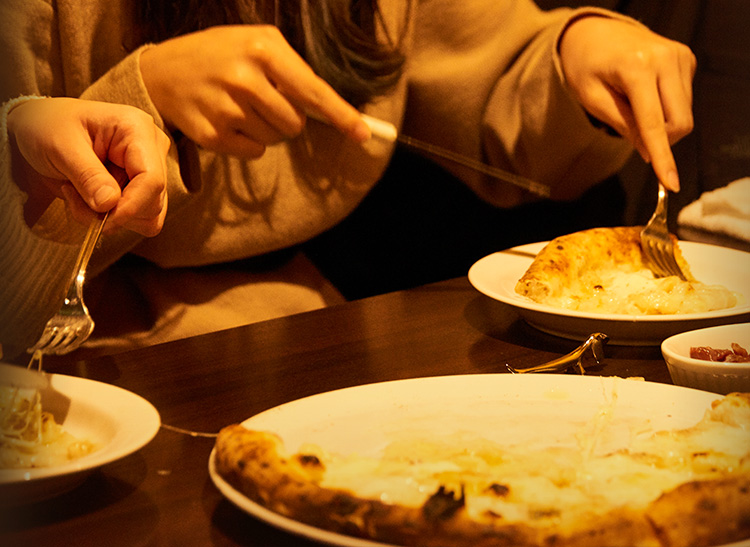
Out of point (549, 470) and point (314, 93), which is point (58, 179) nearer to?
point (314, 93)

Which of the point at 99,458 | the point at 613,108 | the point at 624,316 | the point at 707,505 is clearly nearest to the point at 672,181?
the point at 613,108

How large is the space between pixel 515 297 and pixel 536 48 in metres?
0.78

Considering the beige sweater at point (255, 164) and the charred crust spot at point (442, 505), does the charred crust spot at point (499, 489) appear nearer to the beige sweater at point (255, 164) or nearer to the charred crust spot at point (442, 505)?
the charred crust spot at point (442, 505)

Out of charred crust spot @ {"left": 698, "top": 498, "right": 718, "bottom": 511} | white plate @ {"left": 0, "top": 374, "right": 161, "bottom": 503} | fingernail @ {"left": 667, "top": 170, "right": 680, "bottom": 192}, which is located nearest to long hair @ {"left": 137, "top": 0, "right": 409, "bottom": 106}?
fingernail @ {"left": 667, "top": 170, "right": 680, "bottom": 192}

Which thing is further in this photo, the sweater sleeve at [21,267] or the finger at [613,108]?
the finger at [613,108]

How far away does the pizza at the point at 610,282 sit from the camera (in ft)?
2.32

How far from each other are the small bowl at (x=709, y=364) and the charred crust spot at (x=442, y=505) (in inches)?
10.9

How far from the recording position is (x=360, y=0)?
1226 millimetres

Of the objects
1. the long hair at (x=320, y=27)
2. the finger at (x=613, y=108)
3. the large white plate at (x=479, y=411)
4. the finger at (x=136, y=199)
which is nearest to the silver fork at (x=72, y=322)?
the finger at (x=136, y=199)

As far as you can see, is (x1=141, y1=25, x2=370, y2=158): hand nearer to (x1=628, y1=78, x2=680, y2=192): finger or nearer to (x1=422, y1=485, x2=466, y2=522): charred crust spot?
(x1=628, y1=78, x2=680, y2=192): finger

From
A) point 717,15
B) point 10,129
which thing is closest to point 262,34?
point 10,129

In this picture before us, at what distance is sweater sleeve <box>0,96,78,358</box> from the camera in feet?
2.58

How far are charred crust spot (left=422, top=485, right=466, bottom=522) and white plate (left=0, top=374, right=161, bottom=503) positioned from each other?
0.16 meters

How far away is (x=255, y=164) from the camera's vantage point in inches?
46.4
